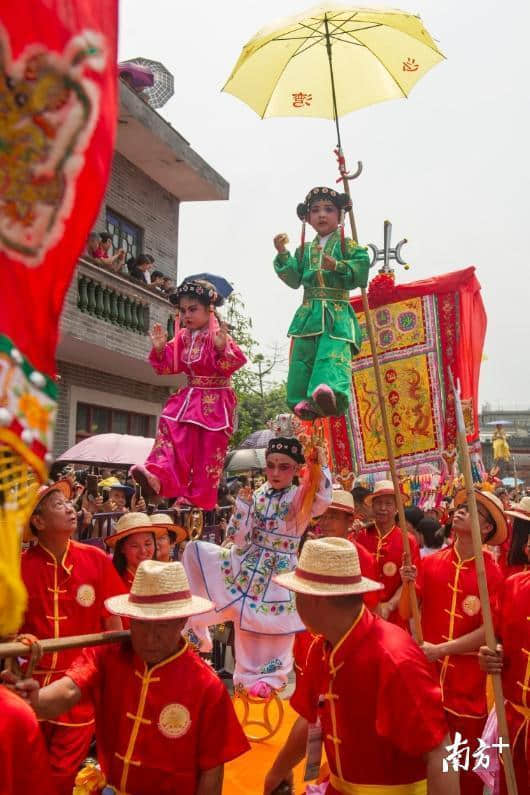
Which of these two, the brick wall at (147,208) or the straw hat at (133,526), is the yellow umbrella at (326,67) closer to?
the straw hat at (133,526)

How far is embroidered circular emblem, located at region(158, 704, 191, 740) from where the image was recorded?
274cm

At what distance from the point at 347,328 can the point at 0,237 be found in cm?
407

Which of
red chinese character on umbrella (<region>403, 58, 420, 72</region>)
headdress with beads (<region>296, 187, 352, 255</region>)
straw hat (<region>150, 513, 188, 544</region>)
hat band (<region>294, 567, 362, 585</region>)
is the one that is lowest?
hat band (<region>294, 567, 362, 585</region>)

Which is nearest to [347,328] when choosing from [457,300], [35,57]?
[457,300]

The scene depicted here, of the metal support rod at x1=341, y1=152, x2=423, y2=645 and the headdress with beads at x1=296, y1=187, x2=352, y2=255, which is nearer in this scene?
the metal support rod at x1=341, y1=152, x2=423, y2=645

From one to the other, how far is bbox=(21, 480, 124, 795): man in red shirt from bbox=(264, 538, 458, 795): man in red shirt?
62.7 inches

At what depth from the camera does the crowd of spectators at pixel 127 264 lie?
1187cm

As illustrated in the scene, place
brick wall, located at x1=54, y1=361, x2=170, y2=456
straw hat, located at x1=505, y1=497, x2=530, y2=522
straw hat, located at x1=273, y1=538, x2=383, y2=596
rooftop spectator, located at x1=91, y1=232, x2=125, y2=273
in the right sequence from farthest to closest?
1. brick wall, located at x1=54, y1=361, x2=170, y2=456
2. rooftop spectator, located at x1=91, y1=232, x2=125, y2=273
3. straw hat, located at x1=505, y1=497, x2=530, y2=522
4. straw hat, located at x1=273, y1=538, x2=383, y2=596

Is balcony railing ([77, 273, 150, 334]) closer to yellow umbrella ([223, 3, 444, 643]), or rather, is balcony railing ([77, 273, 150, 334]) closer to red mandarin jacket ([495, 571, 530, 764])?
yellow umbrella ([223, 3, 444, 643])

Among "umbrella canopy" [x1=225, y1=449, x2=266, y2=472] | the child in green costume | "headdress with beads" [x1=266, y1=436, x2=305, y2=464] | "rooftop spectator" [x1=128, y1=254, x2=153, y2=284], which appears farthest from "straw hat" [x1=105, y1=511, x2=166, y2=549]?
"umbrella canopy" [x1=225, y1=449, x2=266, y2=472]

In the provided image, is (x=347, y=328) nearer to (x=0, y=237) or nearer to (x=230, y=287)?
(x=230, y=287)

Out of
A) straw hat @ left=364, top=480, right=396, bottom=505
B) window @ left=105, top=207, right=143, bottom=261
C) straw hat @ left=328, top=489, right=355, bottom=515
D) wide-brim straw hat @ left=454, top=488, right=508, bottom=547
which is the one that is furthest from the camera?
window @ left=105, top=207, right=143, bottom=261

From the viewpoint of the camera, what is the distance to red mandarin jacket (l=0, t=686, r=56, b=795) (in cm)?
200

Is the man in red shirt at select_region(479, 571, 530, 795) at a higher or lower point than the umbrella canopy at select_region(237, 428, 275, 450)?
lower
